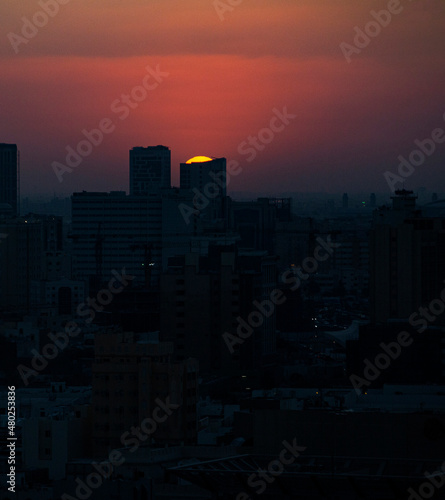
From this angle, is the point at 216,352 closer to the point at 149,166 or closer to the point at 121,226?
the point at 121,226

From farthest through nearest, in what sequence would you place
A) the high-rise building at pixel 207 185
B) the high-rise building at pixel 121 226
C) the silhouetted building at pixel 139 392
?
the high-rise building at pixel 207 185 → the high-rise building at pixel 121 226 → the silhouetted building at pixel 139 392

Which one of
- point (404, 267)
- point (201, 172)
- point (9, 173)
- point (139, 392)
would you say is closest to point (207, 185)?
point (201, 172)

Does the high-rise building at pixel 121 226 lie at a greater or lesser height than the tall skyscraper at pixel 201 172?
lesser

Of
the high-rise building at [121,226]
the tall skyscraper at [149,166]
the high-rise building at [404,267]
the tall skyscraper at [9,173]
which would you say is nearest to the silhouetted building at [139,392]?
the high-rise building at [404,267]

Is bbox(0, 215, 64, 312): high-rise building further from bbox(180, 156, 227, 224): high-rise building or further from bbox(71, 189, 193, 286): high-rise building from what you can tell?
bbox(180, 156, 227, 224): high-rise building

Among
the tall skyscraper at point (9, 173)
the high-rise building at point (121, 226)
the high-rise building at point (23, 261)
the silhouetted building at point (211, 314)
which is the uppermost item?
the tall skyscraper at point (9, 173)

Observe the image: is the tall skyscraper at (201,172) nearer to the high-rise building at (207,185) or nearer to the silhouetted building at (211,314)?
the high-rise building at (207,185)

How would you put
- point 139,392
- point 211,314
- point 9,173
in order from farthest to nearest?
point 9,173 → point 211,314 → point 139,392

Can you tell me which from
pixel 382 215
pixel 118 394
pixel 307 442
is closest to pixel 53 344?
pixel 382 215
